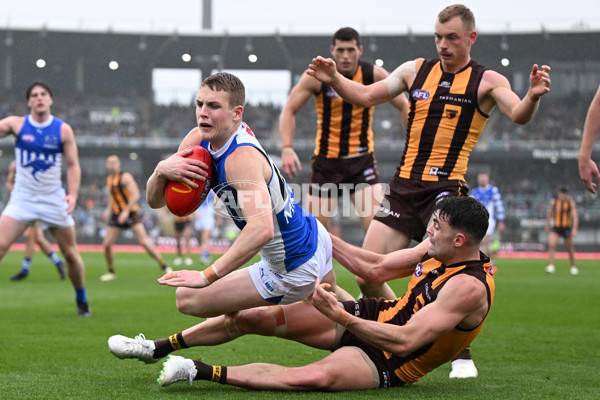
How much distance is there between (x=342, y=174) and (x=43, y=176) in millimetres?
3411

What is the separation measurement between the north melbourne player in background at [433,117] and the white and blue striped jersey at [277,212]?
1222mm

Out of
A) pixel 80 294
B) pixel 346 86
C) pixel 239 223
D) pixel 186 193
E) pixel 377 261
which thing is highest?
pixel 346 86

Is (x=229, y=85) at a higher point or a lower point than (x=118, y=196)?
higher

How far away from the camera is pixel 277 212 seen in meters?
4.45

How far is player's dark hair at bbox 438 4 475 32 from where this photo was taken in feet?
17.8

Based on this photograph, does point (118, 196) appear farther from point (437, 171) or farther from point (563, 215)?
point (563, 215)

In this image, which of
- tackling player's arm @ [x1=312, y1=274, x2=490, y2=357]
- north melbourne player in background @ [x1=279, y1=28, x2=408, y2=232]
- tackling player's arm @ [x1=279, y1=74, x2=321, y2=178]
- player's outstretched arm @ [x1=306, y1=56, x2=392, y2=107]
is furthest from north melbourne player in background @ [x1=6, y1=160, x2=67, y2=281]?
tackling player's arm @ [x1=312, y1=274, x2=490, y2=357]

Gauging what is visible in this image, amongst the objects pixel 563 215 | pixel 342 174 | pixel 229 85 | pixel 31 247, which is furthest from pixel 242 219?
pixel 563 215

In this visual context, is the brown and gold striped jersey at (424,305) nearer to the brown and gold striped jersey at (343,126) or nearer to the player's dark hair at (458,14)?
the player's dark hair at (458,14)

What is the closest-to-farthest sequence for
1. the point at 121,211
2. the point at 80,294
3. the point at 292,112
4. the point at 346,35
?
the point at 346,35 < the point at 292,112 < the point at 80,294 < the point at 121,211

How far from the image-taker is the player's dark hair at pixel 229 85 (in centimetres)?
423

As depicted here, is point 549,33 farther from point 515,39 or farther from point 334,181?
point 334,181

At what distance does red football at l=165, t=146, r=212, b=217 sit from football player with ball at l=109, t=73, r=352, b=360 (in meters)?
0.01

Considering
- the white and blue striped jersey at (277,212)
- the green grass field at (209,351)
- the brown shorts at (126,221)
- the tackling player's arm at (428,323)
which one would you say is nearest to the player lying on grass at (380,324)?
the tackling player's arm at (428,323)
